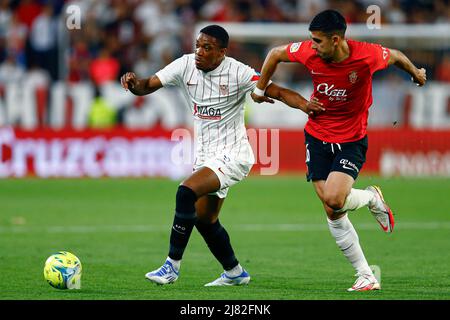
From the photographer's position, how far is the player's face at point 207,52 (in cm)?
928

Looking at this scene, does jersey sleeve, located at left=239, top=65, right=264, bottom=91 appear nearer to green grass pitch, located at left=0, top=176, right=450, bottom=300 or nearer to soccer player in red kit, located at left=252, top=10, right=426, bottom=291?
soccer player in red kit, located at left=252, top=10, right=426, bottom=291

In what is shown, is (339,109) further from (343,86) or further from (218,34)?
(218,34)

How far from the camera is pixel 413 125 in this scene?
2403 centimetres

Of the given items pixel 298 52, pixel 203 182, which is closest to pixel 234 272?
pixel 203 182

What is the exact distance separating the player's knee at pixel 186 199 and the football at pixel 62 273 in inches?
42.6

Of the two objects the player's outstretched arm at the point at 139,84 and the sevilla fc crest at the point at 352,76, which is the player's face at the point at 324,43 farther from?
the player's outstretched arm at the point at 139,84

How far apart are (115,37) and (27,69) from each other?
251 cm

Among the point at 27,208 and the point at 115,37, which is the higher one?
the point at 115,37

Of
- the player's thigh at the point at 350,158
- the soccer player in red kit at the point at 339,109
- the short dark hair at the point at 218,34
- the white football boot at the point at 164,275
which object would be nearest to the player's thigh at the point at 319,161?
the soccer player in red kit at the point at 339,109

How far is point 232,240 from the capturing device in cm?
1360
